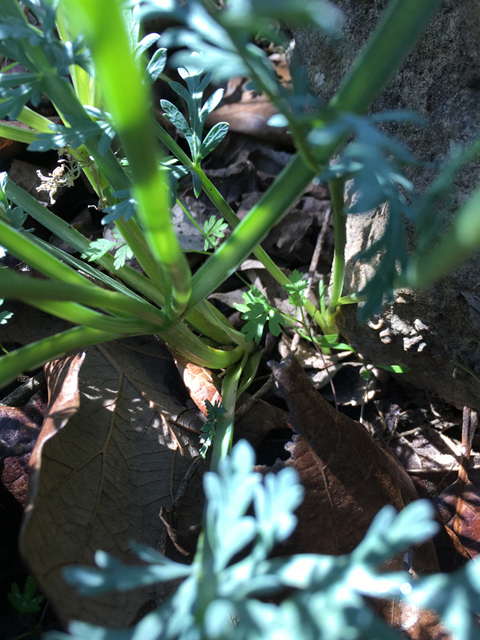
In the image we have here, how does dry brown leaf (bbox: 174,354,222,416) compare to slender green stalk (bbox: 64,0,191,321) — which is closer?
slender green stalk (bbox: 64,0,191,321)

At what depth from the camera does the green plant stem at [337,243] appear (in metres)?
1.15

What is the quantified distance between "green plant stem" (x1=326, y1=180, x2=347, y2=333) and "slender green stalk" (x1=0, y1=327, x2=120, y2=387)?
0.69 meters

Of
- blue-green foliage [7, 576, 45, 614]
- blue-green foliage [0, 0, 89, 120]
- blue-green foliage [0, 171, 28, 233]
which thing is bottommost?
blue-green foliage [7, 576, 45, 614]

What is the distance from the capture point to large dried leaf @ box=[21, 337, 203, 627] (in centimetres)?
120

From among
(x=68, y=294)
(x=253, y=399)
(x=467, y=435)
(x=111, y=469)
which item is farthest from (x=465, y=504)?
(x=68, y=294)

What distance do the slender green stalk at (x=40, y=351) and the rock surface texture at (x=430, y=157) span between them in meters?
0.79

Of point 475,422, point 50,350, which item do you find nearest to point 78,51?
point 50,350

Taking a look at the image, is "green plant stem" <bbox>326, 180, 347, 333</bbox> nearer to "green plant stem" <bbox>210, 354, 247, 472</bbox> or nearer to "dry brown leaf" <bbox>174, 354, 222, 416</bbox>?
"green plant stem" <bbox>210, 354, 247, 472</bbox>

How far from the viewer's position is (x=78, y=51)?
1.00 m

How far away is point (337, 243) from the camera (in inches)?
54.8

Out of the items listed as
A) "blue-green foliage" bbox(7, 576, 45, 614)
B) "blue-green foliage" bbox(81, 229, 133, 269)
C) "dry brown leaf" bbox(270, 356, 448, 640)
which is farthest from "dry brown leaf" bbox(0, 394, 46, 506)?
"dry brown leaf" bbox(270, 356, 448, 640)

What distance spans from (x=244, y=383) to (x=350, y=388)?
505mm

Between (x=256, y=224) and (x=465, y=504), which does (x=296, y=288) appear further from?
(x=465, y=504)

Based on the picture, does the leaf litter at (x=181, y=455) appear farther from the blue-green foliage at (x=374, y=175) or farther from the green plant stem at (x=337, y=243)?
the blue-green foliage at (x=374, y=175)
